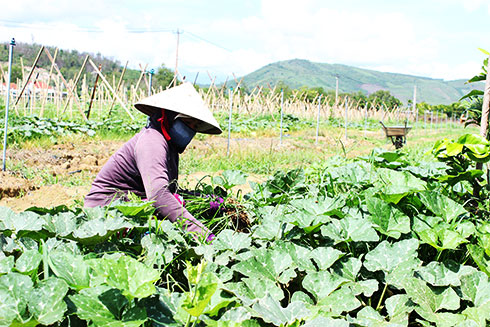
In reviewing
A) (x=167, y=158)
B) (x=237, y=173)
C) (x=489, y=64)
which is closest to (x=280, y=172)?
(x=237, y=173)

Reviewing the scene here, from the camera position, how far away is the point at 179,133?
88.5 inches

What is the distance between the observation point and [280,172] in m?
2.05

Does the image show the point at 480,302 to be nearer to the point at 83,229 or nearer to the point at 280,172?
the point at 280,172

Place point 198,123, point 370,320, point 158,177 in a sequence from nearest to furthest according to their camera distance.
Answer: point 370,320 < point 158,177 < point 198,123

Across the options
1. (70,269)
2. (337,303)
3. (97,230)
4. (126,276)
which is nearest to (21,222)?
(97,230)

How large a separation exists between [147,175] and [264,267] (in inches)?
37.2

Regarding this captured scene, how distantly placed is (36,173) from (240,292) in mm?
5765

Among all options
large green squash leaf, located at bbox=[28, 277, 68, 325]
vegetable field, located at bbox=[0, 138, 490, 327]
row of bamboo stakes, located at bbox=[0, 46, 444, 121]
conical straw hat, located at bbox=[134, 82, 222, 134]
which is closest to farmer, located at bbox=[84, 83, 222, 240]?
conical straw hat, located at bbox=[134, 82, 222, 134]

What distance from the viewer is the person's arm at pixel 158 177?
5.76 ft

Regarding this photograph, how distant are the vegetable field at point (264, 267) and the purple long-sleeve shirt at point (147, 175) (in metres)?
0.18

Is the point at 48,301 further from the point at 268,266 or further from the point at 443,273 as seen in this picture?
the point at 443,273

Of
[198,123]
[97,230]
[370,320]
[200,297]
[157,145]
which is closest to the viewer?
[200,297]

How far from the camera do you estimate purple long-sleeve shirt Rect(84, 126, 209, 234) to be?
1787 millimetres

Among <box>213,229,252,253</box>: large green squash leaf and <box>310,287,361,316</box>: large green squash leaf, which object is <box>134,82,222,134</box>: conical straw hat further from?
<box>310,287,361,316</box>: large green squash leaf
